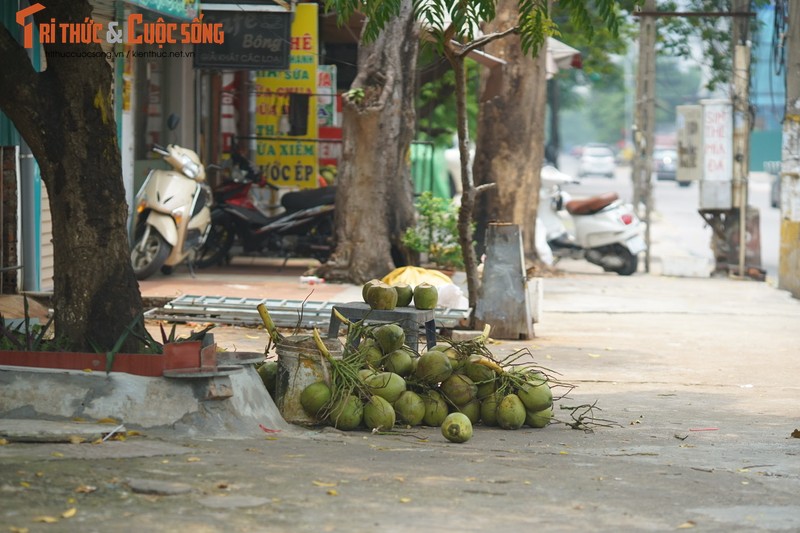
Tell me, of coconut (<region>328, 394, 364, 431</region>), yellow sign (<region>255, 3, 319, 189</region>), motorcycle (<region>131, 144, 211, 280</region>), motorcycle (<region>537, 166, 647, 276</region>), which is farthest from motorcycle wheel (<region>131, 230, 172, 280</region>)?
motorcycle (<region>537, 166, 647, 276</region>)

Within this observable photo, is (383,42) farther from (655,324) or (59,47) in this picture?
(59,47)

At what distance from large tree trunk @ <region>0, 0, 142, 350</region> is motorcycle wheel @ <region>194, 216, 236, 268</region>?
337 inches

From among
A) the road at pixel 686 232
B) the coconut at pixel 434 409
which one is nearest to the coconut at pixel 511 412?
the coconut at pixel 434 409

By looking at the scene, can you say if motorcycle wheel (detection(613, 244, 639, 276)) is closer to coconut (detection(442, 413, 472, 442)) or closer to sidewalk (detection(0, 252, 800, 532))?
sidewalk (detection(0, 252, 800, 532))

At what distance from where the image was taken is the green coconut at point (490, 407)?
685 cm

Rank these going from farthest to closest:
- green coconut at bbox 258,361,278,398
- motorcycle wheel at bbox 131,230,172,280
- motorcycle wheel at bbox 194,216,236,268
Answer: motorcycle wheel at bbox 194,216,236,268
motorcycle wheel at bbox 131,230,172,280
green coconut at bbox 258,361,278,398

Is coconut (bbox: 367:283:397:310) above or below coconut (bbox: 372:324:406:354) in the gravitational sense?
above

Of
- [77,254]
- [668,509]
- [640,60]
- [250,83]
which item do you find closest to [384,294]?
[77,254]

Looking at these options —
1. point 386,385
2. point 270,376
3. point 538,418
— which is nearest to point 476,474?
point 386,385

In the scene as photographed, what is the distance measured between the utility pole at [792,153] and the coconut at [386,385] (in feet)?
33.1

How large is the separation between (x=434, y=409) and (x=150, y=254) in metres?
6.46

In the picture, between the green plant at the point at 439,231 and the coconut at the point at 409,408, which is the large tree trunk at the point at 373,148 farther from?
the coconut at the point at 409,408

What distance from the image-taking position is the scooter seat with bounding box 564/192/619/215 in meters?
18.6

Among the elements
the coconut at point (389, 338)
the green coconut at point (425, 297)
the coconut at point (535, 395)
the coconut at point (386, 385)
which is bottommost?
the coconut at point (535, 395)
